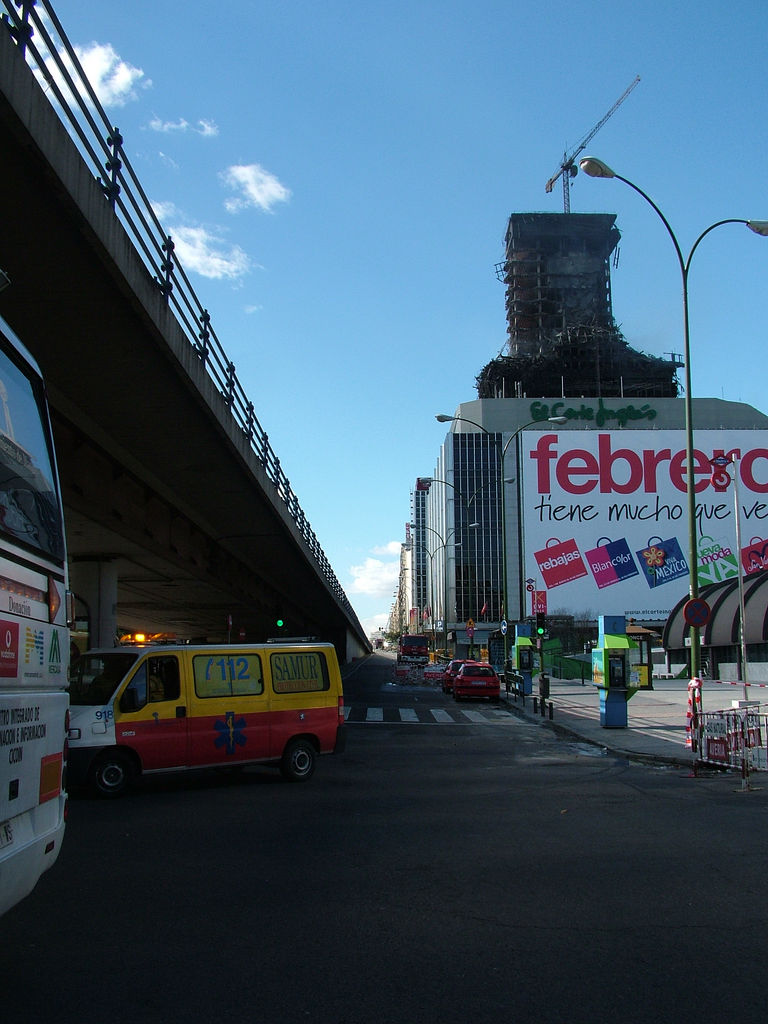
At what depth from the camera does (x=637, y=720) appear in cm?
2344

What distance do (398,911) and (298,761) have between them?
23.5 feet

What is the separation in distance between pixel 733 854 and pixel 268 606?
3687 cm

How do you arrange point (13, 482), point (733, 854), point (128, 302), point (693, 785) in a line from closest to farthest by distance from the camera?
Result: point (13, 482) → point (733, 854) → point (128, 302) → point (693, 785)

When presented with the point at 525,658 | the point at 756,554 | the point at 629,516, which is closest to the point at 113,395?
the point at 525,658

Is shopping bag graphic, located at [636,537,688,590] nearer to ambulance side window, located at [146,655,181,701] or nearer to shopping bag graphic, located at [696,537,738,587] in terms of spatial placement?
shopping bag graphic, located at [696,537,738,587]

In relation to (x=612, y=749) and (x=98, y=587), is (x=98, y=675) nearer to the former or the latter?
(x=612, y=749)

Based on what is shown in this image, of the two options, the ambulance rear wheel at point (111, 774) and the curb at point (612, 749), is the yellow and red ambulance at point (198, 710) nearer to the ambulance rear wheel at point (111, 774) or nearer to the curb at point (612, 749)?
the ambulance rear wheel at point (111, 774)

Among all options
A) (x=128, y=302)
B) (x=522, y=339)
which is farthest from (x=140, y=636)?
(x=522, y=339)

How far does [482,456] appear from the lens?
398ft

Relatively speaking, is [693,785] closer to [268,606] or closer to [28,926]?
[28,926]

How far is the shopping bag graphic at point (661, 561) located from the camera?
105 metres

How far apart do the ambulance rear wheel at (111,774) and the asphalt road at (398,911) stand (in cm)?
27

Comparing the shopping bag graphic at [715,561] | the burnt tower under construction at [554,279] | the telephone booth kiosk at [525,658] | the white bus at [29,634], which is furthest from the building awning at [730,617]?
the burnt tower under construction at [554,279]

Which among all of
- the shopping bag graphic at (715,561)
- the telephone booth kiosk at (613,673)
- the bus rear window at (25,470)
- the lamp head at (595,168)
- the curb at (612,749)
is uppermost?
the lamp head at (595,168)
